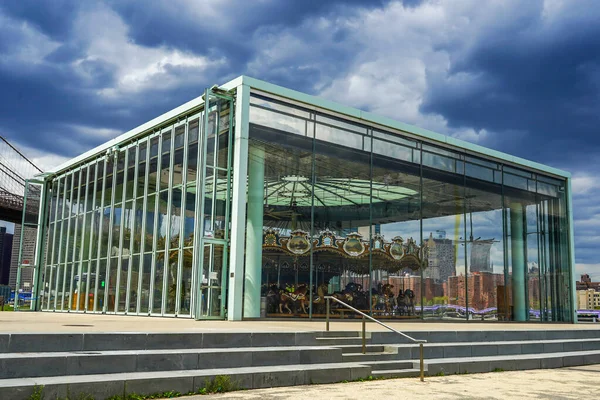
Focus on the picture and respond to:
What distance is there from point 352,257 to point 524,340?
6997 millimetres

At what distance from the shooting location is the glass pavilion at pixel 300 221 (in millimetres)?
19219

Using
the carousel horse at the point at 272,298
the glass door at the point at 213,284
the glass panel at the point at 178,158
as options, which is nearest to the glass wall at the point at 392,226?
the carousel horse at the point at 272,298

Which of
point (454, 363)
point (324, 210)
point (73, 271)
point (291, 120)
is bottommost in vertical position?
point (454, 363)

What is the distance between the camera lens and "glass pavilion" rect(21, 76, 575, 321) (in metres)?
19.2

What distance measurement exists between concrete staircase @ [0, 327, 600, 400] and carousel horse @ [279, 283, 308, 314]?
661cm

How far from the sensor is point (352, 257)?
21594 mm

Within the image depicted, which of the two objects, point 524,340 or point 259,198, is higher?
point 259,198

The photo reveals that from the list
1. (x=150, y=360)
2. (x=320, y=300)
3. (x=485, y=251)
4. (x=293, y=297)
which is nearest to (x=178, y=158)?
(x=293, y=297)

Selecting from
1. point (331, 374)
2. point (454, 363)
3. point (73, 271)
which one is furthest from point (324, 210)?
point (73, 271)

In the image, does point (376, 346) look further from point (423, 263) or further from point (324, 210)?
point (423, 263)

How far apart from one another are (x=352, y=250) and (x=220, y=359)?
12.2 metres

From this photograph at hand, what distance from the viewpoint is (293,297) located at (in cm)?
1991

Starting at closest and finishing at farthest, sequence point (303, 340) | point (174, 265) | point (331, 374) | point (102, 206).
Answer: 1. point (331, 374)
2. point (303, 340)
3. point (174, 265)
4. point (102, 206)

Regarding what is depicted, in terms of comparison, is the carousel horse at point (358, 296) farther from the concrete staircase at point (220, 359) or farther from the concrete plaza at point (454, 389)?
the concrete plaza at point (454, 389)
